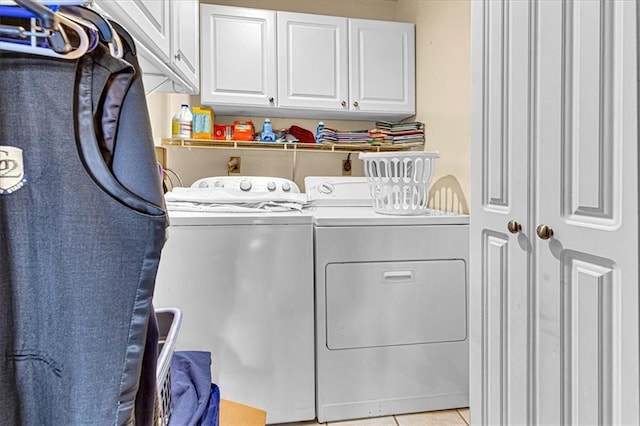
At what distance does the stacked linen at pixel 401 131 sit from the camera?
2.52 meters

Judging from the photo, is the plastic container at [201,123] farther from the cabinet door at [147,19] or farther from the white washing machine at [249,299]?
the cabinet door at [147,19]

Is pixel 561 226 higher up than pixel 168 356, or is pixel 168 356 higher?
pixel 561 226

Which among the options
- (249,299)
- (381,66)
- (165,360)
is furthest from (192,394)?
(381,66)

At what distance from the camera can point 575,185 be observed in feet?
2.99

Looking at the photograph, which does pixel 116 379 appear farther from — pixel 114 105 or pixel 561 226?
pixel 561 226

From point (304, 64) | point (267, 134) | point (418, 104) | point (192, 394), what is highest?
point (304, 64)

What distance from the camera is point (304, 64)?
95.6 inches

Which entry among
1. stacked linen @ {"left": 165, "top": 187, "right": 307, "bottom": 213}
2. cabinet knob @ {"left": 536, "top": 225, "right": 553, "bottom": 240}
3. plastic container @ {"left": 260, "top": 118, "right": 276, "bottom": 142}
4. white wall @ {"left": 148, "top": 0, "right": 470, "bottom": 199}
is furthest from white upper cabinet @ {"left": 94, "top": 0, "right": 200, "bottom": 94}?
cabinet knob @ {"left": 536, "top": 225, "right": 553, "bottom": 240}

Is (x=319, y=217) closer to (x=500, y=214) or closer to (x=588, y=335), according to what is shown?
(x=500, y=214)

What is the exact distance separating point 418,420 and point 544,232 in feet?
3.92

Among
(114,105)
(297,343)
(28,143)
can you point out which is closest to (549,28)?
(114,105)

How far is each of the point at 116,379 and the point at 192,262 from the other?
1178 mm

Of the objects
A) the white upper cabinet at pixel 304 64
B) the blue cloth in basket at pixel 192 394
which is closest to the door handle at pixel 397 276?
the blue cloth in basket at pixel 192 394

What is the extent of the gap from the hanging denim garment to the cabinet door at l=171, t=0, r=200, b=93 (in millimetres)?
1049
